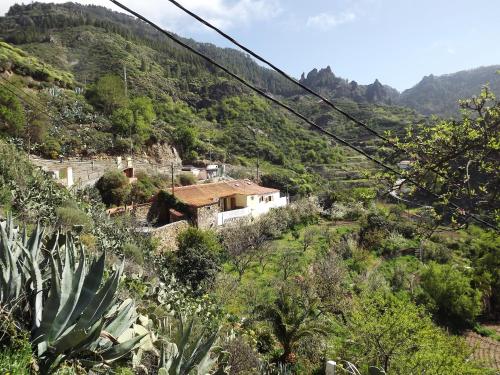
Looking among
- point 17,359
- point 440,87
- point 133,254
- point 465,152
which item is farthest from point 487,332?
point 440,87

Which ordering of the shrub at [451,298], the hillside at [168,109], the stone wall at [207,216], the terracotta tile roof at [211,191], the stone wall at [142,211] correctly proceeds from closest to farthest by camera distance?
the shrub at [451,298], the stone wall at [207,216], the stone wall at [142,211], the terracotta tile roof at [211,191], the hillside at [168,109]

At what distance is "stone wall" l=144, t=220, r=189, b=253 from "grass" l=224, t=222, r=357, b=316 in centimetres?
372

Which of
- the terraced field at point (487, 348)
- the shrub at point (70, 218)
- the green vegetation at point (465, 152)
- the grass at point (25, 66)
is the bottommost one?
the terraced field at point (487, 348)

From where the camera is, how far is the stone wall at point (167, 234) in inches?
848

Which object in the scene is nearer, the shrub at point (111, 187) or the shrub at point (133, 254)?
the shrub at point (133, 254)

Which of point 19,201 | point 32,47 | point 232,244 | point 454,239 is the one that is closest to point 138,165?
point 232,244

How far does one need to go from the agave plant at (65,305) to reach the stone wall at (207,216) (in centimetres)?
2106

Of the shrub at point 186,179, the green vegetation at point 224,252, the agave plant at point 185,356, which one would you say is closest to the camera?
the green vegetation at point 224,252

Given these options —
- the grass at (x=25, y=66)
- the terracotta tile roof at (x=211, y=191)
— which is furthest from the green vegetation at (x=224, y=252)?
the terracotta tile roof at (x=211, y=191)

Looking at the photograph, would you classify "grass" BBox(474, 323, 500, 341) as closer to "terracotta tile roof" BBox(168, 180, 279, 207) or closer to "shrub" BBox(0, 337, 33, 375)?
"terracotta tile roof" BBox(168, 180, 279, 207)

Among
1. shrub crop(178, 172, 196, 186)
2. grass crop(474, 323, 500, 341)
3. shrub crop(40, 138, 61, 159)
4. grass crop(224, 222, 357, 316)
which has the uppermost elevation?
shrub crop(40, 138, 61, 159)

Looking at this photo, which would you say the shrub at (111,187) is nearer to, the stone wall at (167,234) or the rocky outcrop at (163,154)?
the stone wall at (167,234)

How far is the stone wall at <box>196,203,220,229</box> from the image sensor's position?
24797mm

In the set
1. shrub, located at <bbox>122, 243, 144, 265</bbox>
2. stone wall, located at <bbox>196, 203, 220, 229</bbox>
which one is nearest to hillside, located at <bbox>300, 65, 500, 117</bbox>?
stone wall, located at <bbox>196, 203, 220, 229</bbox>
